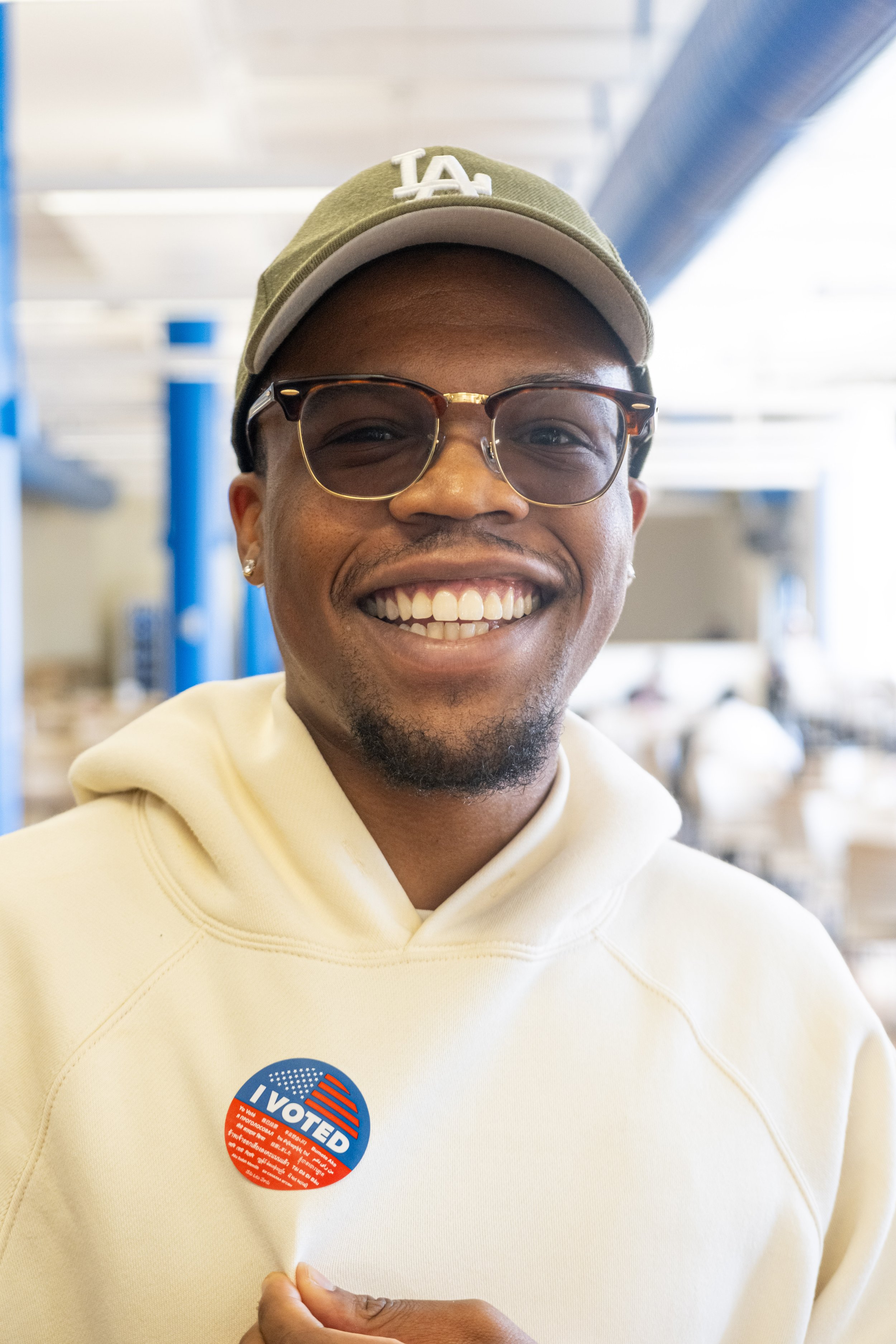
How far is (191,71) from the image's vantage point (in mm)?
5859

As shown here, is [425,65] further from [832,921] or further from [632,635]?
[632,635]

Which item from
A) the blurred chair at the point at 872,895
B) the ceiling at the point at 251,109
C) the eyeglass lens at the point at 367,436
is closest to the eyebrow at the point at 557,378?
the eyeglass lens at the point at 367,436

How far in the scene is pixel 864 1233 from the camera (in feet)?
3.92

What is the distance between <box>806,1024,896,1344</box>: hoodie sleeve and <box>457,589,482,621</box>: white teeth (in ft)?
2.15

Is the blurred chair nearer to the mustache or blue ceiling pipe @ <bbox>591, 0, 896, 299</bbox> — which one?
blue ceiling pipe @ <bbox>591, 0, 896, 299</bbox>

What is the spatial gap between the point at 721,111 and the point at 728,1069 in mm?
3294

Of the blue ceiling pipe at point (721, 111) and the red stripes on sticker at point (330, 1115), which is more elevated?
the blue ceiling pipe at point (721, 111)

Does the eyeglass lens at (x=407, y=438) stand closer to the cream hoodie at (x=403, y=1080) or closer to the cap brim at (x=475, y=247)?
the cap brim at (x=475, y=247)

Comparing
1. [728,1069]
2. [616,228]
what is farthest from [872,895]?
[728,1069]

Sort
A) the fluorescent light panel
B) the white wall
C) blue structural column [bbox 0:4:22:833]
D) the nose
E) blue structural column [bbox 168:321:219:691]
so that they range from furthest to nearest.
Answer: the white wall
blue structural column [bbox 168:321:219:691]
the fluorescent light panel
blue structural column [bbox 0:4:22:833]
the nose

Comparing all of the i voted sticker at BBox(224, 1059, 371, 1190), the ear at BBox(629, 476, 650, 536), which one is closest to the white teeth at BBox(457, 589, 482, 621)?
the ear at BBox(629, 476, 650, 536)

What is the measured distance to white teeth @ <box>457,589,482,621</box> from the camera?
121cm

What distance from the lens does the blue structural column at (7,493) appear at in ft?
13.2

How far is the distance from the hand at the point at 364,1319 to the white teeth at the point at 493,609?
0.65 meters
